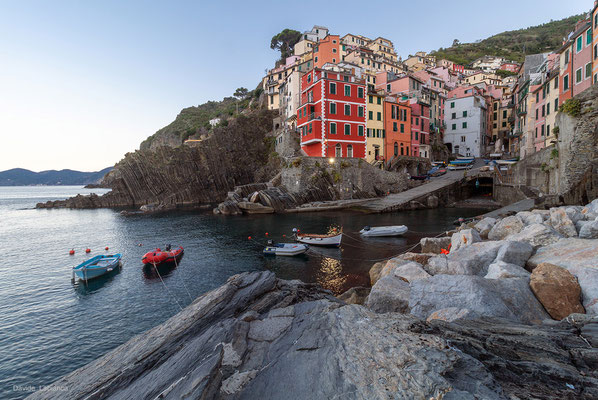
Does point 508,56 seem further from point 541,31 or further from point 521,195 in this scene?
point 521,195

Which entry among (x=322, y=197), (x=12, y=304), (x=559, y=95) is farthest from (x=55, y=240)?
(x=559, y=95)

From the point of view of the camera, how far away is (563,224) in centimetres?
1111

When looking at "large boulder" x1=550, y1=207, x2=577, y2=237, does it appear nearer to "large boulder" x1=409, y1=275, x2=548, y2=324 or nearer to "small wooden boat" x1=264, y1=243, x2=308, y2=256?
"large boulder" x1=409, y1=275, x2=548, y2=324

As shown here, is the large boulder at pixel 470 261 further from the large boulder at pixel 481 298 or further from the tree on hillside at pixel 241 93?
the tree on hillside at pixel 241 93

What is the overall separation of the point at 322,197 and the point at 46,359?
3724cm

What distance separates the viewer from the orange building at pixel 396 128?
49.9 meters

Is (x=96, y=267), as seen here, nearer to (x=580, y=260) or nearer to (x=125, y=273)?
(x=125, y=273)

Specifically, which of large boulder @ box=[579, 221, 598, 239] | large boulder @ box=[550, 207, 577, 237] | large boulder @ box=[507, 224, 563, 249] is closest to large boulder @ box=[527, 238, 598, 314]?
large boulder @ box=[507, 224, 563, 249]

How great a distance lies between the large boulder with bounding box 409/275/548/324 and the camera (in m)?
6.19

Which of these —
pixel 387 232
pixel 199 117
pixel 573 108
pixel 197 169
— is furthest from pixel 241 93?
pixel 573 108

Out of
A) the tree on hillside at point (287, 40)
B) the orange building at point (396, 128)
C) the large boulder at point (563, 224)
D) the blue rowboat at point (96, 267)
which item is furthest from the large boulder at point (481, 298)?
the tree on hillside at point (287, 40)

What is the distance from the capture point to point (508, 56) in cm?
10788

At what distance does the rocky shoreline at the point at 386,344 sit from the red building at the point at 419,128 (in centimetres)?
5000

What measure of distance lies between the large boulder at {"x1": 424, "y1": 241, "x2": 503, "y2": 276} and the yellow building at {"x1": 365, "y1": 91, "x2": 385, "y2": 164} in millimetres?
39267
